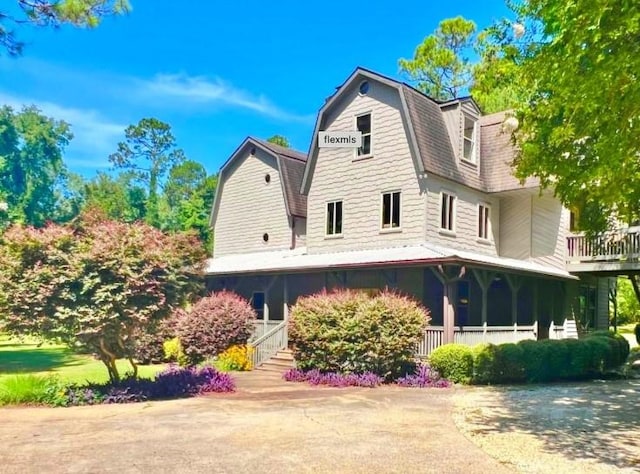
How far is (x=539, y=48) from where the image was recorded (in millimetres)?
10367

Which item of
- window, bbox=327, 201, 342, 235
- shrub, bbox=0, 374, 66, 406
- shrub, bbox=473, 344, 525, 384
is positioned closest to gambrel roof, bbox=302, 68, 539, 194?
window, bbox=327, 201, 342, 235

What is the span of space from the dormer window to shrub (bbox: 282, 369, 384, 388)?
11018 millimetres

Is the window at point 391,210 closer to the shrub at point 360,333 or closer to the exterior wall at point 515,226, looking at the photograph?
the shrub at point 360,333

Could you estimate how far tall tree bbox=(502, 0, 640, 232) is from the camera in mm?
7129

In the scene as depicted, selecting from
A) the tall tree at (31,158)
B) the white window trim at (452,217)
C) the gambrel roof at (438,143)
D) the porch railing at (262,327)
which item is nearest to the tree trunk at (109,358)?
the porch railing at (262,327)

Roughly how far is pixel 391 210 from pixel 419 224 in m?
1.40

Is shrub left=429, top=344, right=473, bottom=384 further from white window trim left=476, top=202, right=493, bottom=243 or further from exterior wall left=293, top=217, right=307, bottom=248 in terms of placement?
exterior wall left=293, top=217, right=307, bottom=248

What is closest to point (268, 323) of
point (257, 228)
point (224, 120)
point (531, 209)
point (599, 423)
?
point (257, 228)

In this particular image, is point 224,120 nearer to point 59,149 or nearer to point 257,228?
point 59,149

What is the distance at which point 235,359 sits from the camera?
61.3 feet

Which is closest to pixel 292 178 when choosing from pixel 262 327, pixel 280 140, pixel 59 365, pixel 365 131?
pixel 365 131

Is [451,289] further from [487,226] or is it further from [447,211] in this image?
[487,226]

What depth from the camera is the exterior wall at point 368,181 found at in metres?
20.2

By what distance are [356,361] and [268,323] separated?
691 cm
